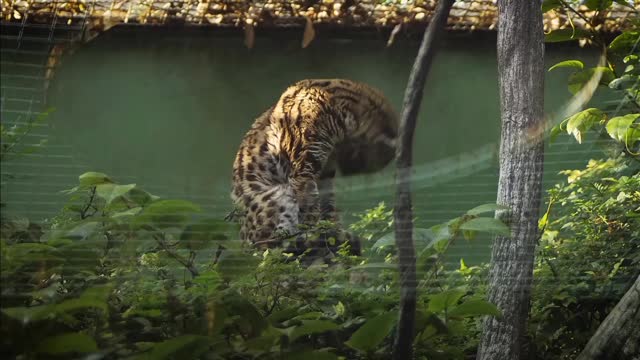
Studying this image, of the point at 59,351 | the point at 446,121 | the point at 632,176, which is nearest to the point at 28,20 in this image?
the point at 59,351

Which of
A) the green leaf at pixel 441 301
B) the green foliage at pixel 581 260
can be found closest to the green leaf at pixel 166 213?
the green leaf at pixel 441 301

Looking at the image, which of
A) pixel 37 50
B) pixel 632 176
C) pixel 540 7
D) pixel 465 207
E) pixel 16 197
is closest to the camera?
pixel 16 197

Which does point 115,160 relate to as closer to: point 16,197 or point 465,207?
point 16,197

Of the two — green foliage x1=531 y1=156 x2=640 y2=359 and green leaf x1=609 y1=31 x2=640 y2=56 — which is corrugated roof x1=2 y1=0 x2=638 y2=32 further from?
green foliage x1=531 y1=156 x2=640 y2=359

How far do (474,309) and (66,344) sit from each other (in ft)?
3.05

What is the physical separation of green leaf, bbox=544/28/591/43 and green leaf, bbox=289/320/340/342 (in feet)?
3.73

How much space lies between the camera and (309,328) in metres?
1.83

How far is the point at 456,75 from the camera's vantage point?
2.24m

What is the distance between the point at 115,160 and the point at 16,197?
26 centimetres

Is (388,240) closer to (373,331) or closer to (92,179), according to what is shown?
(373,331)

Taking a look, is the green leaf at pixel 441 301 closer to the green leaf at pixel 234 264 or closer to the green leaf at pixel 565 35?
the green leaf at pixel 234 264

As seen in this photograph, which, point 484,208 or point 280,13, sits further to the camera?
point 280,13

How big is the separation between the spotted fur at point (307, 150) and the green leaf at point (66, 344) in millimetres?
526

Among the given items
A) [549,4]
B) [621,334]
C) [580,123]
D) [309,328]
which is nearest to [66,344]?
[309,328]
